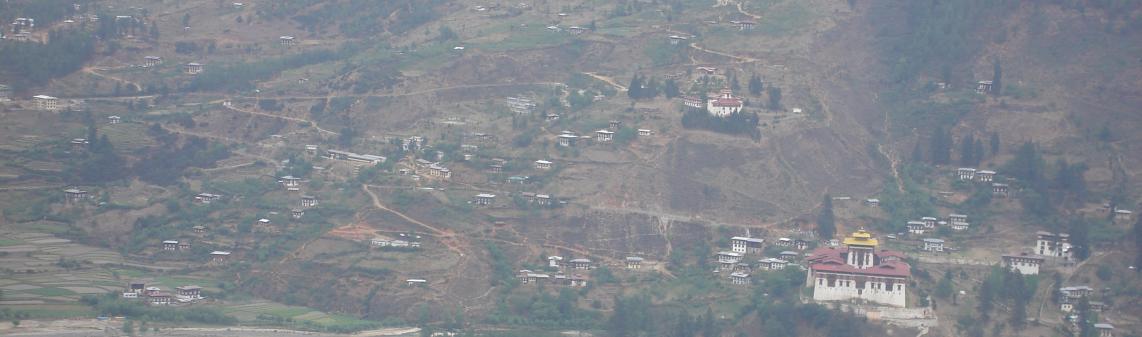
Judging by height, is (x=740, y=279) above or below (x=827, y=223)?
below

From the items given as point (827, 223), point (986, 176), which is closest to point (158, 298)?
point (827, 223)

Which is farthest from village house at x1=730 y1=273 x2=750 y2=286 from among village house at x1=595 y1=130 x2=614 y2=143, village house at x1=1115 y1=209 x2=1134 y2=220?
village house at x1=1115 y1=209 x2=1134 y2=220

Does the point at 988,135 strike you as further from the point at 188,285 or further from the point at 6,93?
the point at 6,93

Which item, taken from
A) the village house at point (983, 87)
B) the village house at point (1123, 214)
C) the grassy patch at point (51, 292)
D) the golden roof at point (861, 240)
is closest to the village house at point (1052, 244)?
the village house at point (1123, 214)

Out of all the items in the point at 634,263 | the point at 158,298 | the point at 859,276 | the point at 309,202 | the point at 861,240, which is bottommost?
the point at 158,298

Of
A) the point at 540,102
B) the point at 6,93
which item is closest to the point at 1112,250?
the point at 540,102

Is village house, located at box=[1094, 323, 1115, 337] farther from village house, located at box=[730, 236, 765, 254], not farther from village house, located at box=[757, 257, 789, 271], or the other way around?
village house, located at box=[730, 236, 765, 254]

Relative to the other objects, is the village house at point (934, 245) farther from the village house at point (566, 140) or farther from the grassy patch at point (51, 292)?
the grassy patch at point (51, 292)

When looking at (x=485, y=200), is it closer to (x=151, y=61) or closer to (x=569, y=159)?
(x=569, y=159)
